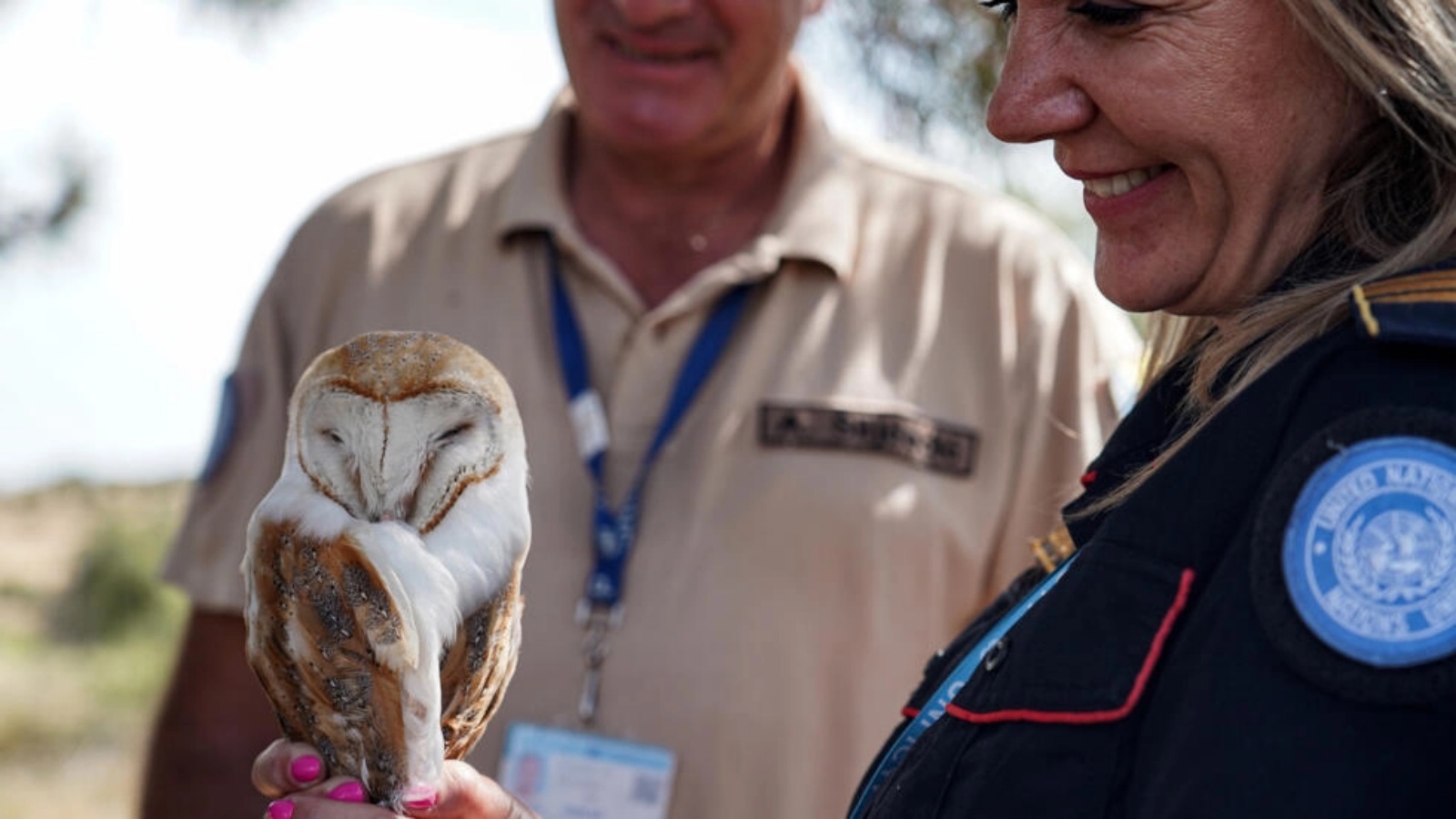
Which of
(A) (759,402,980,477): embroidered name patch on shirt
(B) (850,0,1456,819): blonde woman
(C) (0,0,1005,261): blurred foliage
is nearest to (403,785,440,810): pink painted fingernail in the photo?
(B) (850,0,1456,819): blonde woman

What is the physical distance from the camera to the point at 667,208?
2.46m

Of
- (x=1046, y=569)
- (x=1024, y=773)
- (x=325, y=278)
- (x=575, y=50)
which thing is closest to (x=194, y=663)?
(x=325, y=278)

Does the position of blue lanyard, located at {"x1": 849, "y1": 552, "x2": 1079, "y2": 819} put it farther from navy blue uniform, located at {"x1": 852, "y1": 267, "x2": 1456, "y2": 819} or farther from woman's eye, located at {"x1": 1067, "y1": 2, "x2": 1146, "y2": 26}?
woman's eye, located at {"x1": 1067, "y1": 2, "x2": 1146, "y2": 26}

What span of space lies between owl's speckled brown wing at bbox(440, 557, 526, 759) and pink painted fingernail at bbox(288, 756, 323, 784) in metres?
0.10

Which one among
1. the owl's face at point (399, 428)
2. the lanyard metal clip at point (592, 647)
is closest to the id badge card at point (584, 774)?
the lanyard metal clip at point (592, 647)

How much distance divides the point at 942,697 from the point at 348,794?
487mm

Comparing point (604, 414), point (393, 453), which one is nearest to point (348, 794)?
point (393, 453)

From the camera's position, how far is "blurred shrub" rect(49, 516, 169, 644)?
23.0 ft

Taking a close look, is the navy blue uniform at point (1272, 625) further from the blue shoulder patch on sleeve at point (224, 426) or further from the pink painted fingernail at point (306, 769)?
the blue shoulder patch on sleeve at point (224, 426)

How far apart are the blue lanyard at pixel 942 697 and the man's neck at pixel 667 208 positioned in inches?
46.5

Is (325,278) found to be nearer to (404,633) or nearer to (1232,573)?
(404,633)

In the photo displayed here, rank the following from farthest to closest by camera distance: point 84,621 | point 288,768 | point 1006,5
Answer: point 84,621, point 1006,5, point 288,768

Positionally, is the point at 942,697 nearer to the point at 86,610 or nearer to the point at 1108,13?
the point at 1108,13

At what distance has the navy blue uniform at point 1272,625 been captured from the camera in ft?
2.78
